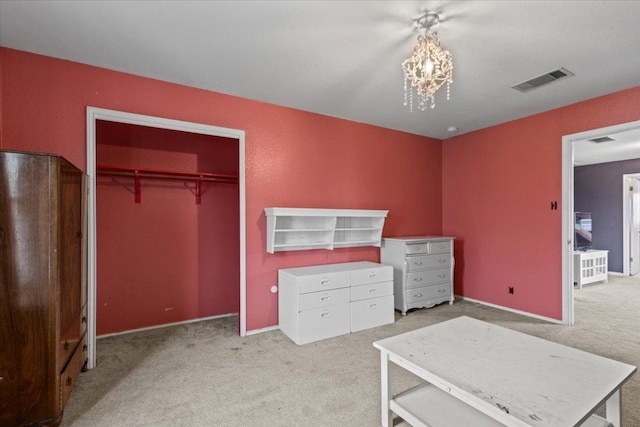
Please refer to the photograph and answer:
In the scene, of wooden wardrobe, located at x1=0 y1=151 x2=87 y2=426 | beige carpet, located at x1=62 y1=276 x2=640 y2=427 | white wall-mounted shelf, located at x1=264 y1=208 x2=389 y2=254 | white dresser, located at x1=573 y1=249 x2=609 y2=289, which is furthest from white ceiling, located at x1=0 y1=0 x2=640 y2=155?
white dresser, located at x1=573 y1=249 x2=609 y2=289

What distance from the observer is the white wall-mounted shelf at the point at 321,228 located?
3365 mm

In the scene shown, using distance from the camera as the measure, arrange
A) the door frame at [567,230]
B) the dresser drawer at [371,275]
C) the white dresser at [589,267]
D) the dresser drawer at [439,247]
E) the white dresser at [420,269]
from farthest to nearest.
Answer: the white dresser at [589,267] → the dresser drawer at [439,247] → the white dresser at [420,269] → the door frame at [567,230] → the dresser drawer at [371,275]

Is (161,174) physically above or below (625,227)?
above

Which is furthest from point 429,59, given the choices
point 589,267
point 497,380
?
point 589,267

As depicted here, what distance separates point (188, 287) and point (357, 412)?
8.39 feet

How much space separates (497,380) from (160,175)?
3.53 meters

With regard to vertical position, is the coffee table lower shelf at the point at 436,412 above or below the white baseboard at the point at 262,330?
above

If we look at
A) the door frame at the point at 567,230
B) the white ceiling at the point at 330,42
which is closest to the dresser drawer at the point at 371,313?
the door frame at the point at 567,230

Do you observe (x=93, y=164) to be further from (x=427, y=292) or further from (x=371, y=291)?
(x=427, y=292)

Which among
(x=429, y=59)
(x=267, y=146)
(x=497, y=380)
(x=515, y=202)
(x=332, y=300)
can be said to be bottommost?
(x=332, y=300)

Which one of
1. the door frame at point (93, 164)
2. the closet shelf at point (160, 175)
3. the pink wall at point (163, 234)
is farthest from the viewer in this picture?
the pink wall at point (163, 234)

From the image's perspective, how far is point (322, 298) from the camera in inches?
126

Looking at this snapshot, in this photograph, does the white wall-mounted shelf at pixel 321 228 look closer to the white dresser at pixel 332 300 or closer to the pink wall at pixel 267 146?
the pink wall at pixel 267 146

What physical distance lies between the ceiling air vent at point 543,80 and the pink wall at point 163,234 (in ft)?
10.8
